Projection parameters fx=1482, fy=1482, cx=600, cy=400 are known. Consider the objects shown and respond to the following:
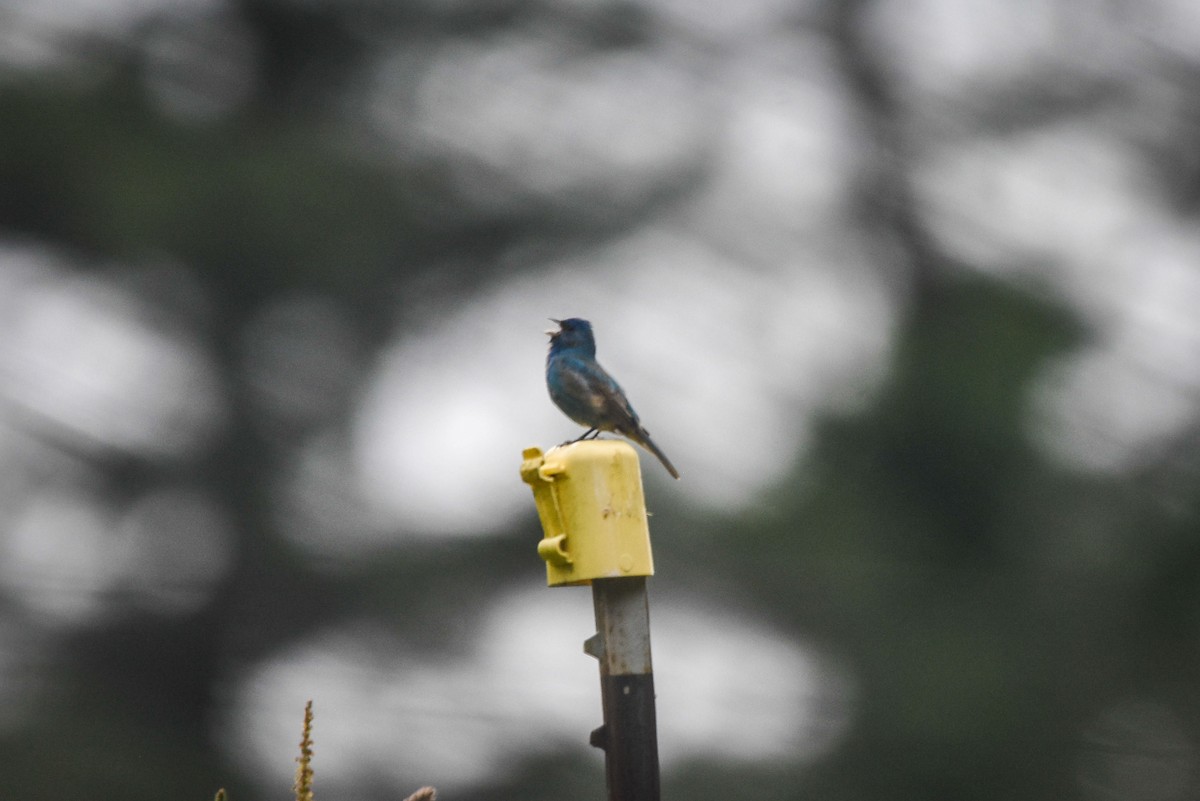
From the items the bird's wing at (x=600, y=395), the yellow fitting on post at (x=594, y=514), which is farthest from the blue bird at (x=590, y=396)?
the yellow fitting on post at (x=594, y=514)

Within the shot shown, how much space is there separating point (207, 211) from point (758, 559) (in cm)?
230

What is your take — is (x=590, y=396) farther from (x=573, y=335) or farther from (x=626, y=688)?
(x=626, y=688)

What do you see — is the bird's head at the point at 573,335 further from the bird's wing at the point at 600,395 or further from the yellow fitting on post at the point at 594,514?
the yellow fitting on post at the point at 594,514

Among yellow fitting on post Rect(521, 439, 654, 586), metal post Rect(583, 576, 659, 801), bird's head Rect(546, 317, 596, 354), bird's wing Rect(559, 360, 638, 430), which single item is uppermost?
bird's head Rect(546, 317, 596, 354)

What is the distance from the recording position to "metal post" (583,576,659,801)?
6.81ft

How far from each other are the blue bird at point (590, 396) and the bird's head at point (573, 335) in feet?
0.12

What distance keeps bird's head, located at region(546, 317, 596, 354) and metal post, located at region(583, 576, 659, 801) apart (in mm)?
1747

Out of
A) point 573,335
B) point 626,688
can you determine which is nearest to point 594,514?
point 626,688

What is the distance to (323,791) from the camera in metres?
4.86

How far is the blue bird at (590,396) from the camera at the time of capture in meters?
3.44

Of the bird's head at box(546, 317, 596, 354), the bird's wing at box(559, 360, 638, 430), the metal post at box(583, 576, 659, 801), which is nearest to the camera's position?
the metal post at box(583, 576, 659, 801)

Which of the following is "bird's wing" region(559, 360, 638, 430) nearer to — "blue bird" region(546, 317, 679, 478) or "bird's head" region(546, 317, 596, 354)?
"blue bird" region(546, 317, 679, 478)

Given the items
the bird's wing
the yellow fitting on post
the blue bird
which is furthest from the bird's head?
the yellow fitting on post

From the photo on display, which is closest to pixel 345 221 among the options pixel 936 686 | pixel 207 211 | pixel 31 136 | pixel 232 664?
pixel 207 211
